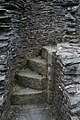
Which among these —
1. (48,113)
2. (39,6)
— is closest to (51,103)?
(48,113)

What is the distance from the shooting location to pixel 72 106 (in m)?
2.54

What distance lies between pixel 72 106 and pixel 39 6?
3267mm

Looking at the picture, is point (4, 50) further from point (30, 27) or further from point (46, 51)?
point (30, 27)

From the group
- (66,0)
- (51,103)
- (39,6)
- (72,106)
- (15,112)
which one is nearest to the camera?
(72,106)

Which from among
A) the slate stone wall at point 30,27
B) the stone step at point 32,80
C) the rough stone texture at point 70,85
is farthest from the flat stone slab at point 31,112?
the slate stone wall at point 30,27

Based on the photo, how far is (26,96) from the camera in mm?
4109

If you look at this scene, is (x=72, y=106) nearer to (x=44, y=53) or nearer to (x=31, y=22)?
(x=44, y=53)

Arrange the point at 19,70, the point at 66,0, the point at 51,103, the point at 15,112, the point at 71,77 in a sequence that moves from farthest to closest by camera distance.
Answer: the point at 66,0 → the point at 19,70 → the point at 51,103 → the point at 15,112 → the point at 71,77

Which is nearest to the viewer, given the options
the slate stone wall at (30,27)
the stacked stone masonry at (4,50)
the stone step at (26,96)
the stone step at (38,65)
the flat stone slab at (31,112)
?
the stacked stone masonry at (4,50)

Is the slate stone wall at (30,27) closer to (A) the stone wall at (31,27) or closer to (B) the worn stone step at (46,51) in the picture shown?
(A) the stone wall at (31,27)

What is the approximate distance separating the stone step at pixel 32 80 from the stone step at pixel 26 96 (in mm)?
117

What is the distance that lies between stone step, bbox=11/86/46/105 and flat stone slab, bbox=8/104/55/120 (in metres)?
0.12

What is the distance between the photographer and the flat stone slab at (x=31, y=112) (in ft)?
12.2

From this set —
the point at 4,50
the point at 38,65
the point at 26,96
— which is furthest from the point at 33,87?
the point at 4,50
